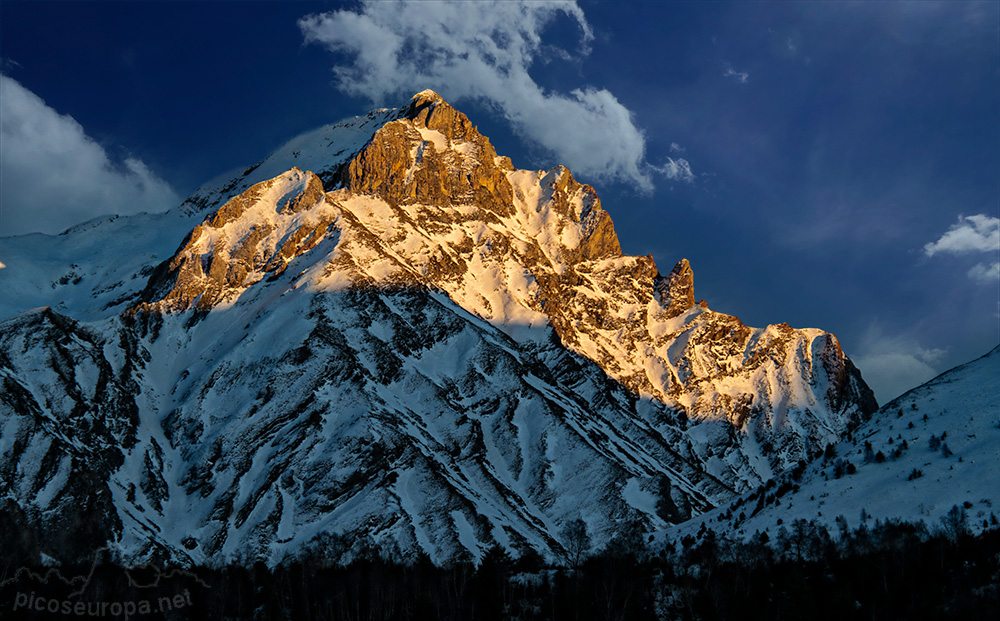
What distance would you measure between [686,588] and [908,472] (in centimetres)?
3397

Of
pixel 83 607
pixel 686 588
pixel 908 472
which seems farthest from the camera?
pixel 908 472

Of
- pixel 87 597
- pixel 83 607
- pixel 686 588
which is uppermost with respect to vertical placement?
pixel 87 597

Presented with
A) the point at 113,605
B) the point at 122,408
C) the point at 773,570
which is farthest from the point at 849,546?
the point at 122,408

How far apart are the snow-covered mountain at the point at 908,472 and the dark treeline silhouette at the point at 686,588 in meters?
3.33

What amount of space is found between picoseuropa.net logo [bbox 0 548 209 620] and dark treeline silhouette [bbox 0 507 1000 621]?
0.24 m

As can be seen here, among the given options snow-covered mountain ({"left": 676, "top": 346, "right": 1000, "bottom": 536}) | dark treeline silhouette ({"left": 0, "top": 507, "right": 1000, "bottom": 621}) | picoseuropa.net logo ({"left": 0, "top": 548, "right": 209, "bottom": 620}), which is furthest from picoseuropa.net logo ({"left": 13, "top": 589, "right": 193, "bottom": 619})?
snow-covered mountain ({"left": 676, "top": 346, "right": 1000, "bottom": 536})

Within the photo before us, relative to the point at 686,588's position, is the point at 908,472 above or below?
above

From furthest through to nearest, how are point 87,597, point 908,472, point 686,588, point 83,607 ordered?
point 908,472 < point 87,597 < point 686,588 < point 83,607

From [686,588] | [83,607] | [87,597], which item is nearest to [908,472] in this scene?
[686,588]

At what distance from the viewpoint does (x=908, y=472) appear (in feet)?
330

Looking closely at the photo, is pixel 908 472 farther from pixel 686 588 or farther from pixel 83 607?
pixel 83 607

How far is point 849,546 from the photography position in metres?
90.0

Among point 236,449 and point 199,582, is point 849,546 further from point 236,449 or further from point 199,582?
point 236,449

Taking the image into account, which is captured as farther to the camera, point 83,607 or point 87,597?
point 87,597
